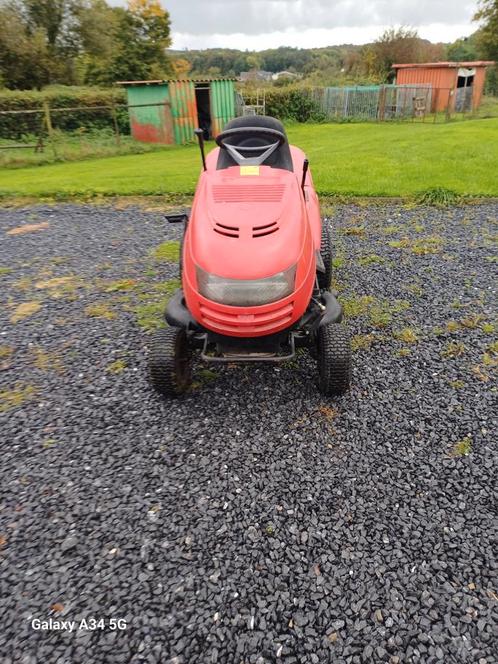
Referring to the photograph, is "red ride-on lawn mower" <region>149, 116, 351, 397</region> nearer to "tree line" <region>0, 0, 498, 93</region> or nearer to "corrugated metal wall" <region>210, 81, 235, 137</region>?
"corrugated metal wall" <region>210, 81, 235, 137</region>

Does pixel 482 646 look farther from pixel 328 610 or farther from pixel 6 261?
pixel 6 261

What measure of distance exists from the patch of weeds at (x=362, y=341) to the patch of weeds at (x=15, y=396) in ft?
7.58

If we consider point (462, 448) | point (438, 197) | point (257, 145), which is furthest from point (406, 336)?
point (438, 197)

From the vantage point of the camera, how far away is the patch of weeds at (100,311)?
4.26 m

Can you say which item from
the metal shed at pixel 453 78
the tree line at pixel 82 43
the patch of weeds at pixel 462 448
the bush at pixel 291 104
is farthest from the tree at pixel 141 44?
the patch of weeds at pixel 462 448

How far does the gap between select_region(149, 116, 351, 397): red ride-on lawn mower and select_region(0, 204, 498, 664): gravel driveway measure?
323 mm

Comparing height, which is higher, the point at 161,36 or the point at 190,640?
the point at 161,36

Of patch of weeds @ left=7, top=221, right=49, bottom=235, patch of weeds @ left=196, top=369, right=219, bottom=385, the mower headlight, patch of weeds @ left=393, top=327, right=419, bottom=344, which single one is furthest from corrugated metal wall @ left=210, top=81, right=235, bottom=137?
the mower headlight

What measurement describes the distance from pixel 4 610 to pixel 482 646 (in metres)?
1.82

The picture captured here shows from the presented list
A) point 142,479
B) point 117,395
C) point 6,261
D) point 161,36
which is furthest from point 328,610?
point 161,36

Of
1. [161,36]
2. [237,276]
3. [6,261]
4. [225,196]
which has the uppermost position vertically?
[161,36]

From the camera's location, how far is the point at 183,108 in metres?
14.6

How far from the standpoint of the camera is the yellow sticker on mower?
328 centimetres

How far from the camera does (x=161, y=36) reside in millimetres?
26125
